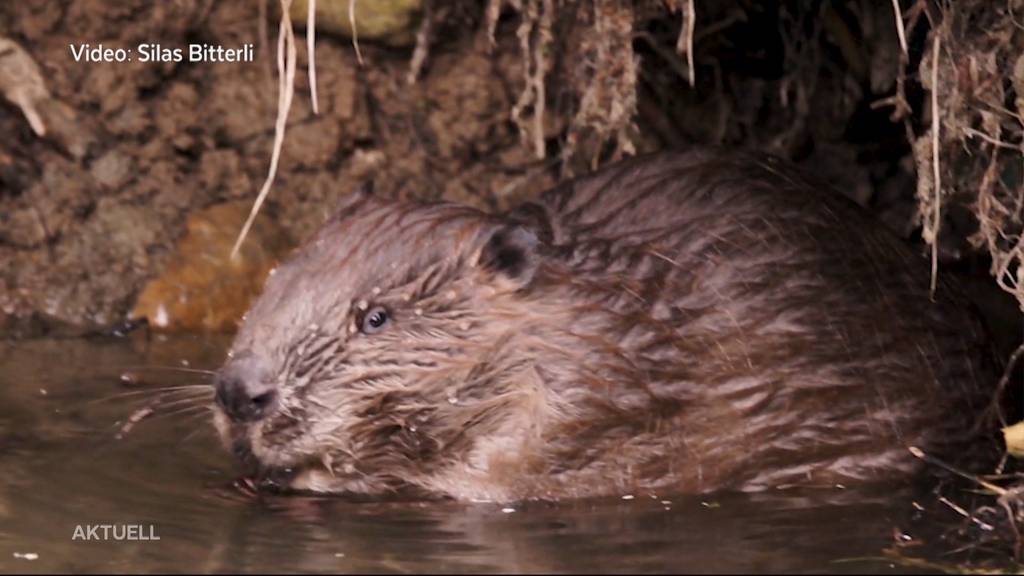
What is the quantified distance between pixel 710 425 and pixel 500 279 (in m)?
0.58

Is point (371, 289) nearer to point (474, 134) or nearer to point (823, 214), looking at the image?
point (823, 214)

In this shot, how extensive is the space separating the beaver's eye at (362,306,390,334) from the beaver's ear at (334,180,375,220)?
1.12ft

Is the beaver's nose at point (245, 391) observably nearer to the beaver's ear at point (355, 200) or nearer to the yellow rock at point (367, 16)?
the beaver's ear at point (355, 200)

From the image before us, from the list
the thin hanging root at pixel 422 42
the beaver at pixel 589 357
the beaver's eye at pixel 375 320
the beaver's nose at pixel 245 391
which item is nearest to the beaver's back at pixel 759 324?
the beaver at pixel 589 357

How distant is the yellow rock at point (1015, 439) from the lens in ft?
13.4

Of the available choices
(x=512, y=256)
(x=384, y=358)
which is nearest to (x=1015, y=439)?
(x=512, y=256)

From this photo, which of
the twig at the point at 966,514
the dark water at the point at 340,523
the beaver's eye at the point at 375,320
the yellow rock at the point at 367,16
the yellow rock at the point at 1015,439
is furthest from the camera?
the yellow rock at the point at 367,16

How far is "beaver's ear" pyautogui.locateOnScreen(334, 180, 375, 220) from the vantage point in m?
4.17

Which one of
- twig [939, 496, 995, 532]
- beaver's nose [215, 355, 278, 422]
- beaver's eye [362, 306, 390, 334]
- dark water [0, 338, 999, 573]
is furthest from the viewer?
beaver's eye [362, 306, 390, 334]

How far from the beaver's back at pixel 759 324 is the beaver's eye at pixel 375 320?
399mm

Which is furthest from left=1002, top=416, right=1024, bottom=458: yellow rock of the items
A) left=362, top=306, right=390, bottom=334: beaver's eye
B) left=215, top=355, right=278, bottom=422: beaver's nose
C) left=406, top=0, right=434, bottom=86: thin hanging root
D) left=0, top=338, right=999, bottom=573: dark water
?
left=406, top=0, right=434, bottom=86: thin hanging root

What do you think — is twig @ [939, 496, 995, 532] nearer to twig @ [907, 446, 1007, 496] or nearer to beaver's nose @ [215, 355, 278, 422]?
twig @ [907, 446, 1007, 496]

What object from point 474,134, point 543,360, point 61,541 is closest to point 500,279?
point 543,360

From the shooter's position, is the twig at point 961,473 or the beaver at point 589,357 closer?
the twig at point 961,473
